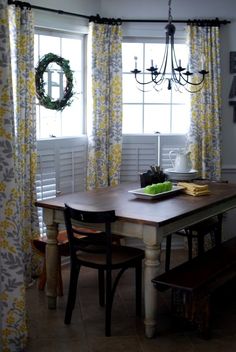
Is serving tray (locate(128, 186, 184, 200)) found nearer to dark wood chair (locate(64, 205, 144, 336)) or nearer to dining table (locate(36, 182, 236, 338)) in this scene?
dining table (locate(36, 182, 236, 338))

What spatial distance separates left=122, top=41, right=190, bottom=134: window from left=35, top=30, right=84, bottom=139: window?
488mm

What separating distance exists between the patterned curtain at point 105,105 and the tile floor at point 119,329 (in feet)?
4.40

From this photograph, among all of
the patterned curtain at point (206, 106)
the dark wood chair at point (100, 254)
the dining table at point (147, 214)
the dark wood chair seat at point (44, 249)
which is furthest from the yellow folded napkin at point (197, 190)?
the patterned curtain at point (206, 106)

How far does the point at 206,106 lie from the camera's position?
5266mm

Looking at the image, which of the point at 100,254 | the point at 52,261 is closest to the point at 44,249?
the point at 52,261

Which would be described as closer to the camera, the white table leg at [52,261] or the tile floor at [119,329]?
the tile floor at [119,329]

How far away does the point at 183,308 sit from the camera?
3561 millimetres

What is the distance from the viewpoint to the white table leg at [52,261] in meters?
3.83

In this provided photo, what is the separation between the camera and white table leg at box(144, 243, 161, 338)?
3307mm

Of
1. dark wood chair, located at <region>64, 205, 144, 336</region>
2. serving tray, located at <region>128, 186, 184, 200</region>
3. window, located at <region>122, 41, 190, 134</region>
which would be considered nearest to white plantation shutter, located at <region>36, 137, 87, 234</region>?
window, located at <region>122, 41, 190, 134</region>

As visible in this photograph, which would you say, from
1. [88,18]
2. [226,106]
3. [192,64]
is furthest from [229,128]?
[88,18]

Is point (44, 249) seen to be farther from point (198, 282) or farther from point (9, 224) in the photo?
point (198, 282)

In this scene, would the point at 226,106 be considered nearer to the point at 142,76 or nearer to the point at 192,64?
the point at 192,64

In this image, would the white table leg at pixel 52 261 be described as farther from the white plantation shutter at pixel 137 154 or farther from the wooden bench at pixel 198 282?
the white plantation shutter at pixel 137 154
